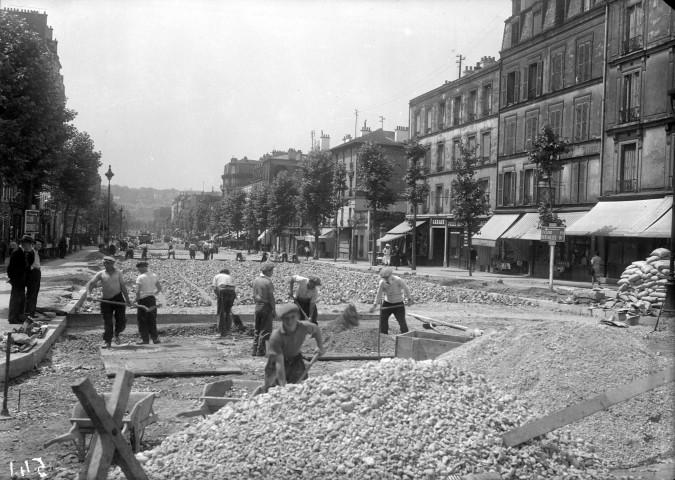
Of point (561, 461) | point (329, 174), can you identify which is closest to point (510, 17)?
point (329, 174)

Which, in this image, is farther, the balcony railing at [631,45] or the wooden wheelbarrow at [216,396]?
the balcony railing at [631,45]

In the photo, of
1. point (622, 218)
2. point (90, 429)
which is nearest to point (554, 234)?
point (622, 218)

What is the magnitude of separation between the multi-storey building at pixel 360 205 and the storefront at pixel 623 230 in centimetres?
2944

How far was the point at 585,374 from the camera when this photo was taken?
808cm

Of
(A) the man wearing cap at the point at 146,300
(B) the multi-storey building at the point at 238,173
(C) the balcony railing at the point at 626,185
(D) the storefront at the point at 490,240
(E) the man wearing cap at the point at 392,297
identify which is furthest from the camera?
(B) the multi-storey building at the point at 238,173

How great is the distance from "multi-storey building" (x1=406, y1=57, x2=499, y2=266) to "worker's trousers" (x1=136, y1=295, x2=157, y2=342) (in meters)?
35.3

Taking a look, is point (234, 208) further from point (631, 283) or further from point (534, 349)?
point (534, 349)

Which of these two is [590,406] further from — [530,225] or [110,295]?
[530,225]

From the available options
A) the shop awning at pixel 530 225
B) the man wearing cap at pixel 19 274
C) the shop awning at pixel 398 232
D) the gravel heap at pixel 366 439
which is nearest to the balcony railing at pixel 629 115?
the shop awning at pixel 530 225

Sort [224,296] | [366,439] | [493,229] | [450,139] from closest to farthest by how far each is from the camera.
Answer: [366,439] → [224,296] → [493,229] → [450,139]

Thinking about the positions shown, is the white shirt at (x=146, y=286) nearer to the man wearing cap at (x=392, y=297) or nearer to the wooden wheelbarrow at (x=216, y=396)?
the man wearing cap at (x=392, y=297)

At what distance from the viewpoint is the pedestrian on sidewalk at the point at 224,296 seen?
1388 cm

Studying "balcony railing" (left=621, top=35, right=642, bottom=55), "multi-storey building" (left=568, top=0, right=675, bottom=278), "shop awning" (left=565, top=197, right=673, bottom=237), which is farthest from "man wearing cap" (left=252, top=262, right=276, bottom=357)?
"balcony railing" (left=621, top=35, right=642, bottom=55)

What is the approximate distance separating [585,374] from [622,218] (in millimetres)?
24836
